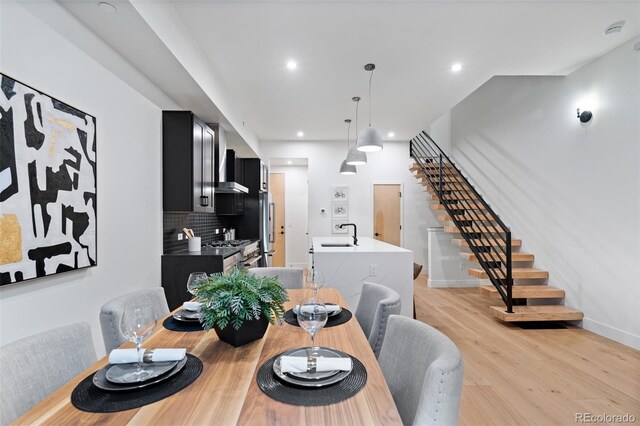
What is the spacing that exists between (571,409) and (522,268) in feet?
9.19

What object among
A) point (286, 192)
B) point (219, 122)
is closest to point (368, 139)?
point (219, 122)

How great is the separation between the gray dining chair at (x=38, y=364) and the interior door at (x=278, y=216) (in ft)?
21.3

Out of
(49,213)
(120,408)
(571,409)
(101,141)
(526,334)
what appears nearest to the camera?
(120,408)

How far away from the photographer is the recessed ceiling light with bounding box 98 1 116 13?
1.75 m

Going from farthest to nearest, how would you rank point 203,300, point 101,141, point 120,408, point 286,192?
point 286,192 < point 101,141 < point 203,300 < point 120,408

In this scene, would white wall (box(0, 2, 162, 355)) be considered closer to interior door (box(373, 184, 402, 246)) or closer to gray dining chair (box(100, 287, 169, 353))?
gray dining chair (box(100, 287, 169, 353))

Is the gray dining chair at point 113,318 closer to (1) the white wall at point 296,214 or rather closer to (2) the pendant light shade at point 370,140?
(2) the pendant light shade at point 370,140

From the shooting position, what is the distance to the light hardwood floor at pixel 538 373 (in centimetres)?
205

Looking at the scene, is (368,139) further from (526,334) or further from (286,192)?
(286,192)

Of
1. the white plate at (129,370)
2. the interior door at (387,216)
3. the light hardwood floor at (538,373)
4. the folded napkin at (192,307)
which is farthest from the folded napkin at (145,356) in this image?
the interior door at (387,216)

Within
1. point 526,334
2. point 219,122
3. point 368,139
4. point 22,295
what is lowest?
point 526,334

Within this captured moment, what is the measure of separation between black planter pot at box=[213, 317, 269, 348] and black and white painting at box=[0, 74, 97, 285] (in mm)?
1230

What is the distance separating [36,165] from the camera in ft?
5.70

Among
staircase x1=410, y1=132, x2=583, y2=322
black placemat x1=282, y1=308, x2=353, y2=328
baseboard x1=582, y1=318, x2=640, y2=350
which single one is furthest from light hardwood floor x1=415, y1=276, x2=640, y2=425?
black placemat x1=282, y1=308, x2=353, y2=328
